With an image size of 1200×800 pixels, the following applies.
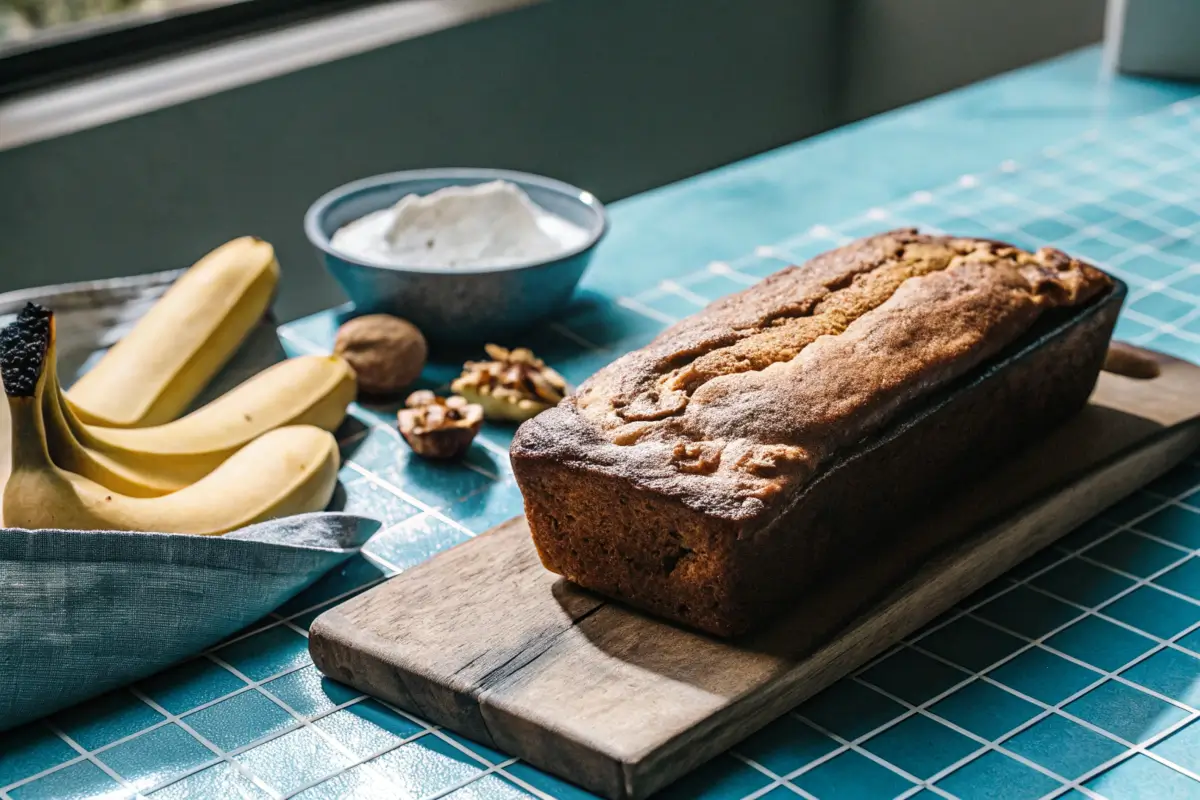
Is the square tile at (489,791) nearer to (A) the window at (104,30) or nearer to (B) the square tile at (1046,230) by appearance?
(B) the square tile at (1046,230)

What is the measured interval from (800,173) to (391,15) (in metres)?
1.30

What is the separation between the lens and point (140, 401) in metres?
1.32

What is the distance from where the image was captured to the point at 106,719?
1003mm

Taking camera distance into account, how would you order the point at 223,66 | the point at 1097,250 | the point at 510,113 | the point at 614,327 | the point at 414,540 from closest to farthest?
1. the point at 414,540
2. the point at 614,327
3. the point at 1097,250
4. the point at 223,66
5. the point at 510,113

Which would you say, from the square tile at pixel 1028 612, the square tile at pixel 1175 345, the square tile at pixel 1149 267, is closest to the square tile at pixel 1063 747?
the square tile at pixel 1028 612

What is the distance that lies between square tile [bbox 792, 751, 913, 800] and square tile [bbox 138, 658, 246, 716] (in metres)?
0.41

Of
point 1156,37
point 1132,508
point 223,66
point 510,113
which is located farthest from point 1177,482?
point 510,113

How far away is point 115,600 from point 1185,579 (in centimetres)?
81

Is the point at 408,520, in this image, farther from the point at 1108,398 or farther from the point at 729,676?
the point at 1108,398

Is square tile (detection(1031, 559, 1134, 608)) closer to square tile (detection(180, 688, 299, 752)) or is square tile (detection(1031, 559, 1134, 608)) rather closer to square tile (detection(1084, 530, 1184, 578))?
square tile (detection(1084, 530, 1184, 578))

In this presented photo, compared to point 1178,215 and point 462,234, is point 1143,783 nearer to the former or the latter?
point 462,234

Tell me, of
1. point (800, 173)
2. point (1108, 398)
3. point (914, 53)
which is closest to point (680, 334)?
point (1108, 398)

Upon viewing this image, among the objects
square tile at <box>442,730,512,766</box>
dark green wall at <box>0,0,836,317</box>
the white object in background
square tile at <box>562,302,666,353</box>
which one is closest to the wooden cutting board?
square tile at <box>442,730,512,766</box>

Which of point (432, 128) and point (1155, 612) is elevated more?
point (1155, 612)
